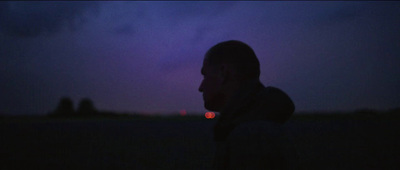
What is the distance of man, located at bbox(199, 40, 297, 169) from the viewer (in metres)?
1.00

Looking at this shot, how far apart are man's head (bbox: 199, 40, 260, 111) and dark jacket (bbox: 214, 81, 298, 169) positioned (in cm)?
7

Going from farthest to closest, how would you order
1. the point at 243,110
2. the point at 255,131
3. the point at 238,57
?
the point at 238,57
the point at 243,110
the point at 255,131

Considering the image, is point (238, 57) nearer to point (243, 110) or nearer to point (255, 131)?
point (243, 110)

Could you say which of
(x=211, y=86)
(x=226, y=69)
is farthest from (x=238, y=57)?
(x=211, y=86)

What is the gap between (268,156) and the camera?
3.28ft

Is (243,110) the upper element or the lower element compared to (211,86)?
lower

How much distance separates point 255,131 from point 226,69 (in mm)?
348

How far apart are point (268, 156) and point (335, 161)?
391 inches

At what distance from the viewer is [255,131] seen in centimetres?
100

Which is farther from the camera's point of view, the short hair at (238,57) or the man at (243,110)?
the short hair at (238,57)

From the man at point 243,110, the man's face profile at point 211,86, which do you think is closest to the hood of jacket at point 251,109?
the man at point 243,110

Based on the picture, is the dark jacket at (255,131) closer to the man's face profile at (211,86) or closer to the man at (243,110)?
the man at (243,110)

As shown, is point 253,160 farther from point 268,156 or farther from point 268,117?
point 268,117

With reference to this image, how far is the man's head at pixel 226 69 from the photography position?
1.21 m
